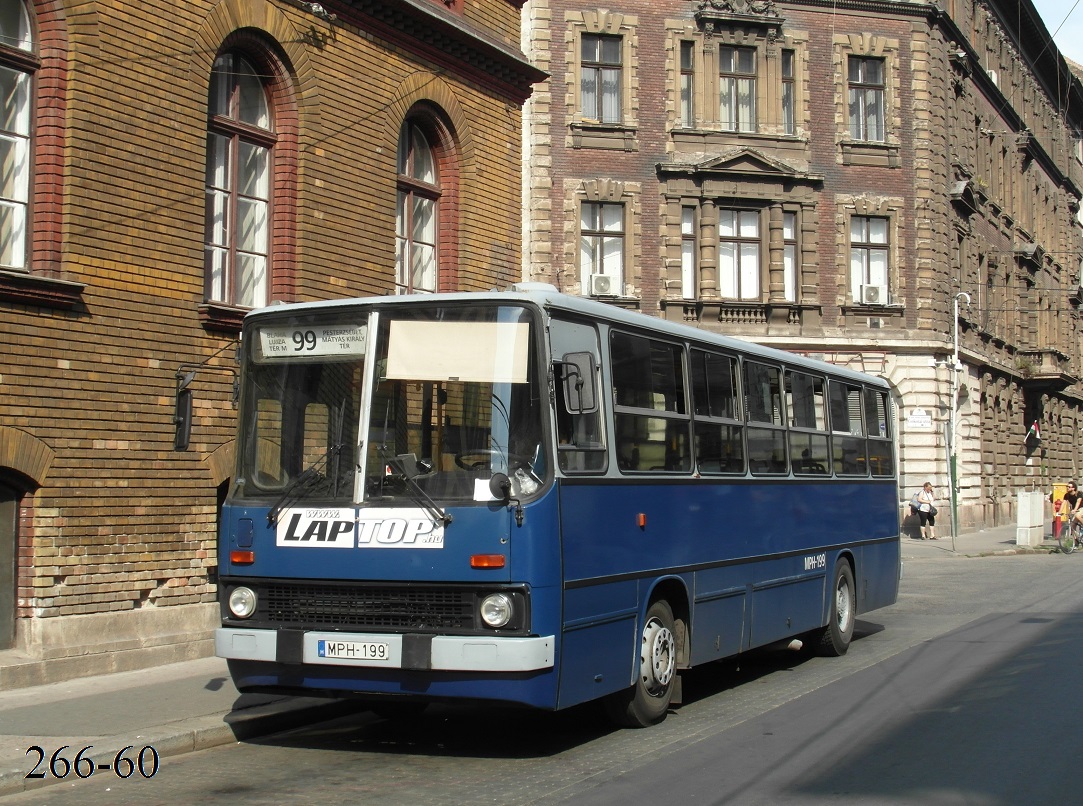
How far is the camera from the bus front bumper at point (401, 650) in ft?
26.1

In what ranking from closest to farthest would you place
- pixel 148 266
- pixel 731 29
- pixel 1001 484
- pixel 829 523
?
pixel 148 266 → pixel 829 523 → pixel 731 29 → pixel 1001 484

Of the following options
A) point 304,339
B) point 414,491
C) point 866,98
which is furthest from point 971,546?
point 414,491

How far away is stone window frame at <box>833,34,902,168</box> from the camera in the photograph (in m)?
37.5

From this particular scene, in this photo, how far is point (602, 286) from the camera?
1394 inches

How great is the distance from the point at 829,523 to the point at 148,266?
7.23 metres

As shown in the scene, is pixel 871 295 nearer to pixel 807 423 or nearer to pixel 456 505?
pixel 807 423

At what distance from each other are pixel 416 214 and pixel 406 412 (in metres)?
9.11

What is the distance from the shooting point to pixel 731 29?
36.8 meters

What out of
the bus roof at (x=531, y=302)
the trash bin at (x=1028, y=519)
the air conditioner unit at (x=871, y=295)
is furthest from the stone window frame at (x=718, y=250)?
the bus roof at (x=531, y=302)

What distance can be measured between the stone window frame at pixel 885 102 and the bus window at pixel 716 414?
27622 mm

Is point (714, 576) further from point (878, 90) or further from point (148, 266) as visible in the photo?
point (878, 90)

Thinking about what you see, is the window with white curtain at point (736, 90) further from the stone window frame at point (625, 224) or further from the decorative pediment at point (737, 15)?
the stone window frame at point (625, 224)

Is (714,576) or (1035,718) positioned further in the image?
(714,576)

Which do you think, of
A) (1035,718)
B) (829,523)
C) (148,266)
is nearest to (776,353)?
(829,523)
